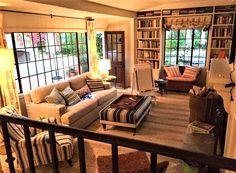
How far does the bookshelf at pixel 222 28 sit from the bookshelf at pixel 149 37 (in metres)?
1.69

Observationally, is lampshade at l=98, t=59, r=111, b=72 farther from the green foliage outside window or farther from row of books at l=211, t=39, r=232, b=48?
row of books at l=211, t=39, r=232, b=48

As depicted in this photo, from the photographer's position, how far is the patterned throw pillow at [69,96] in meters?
4.33

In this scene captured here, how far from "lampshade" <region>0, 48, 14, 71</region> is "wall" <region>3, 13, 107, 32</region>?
0.83m

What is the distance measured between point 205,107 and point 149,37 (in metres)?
4.50

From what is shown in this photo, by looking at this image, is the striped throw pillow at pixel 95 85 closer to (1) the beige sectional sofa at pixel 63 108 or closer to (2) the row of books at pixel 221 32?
(1) the beige sectional sofa at pixel 63 108

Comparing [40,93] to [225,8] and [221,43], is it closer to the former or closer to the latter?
[221,43]

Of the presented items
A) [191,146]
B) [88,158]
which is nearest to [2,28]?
[88,158]

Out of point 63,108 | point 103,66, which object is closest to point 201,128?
point 63,108

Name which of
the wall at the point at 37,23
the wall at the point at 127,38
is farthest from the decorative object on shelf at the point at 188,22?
the wall at the point at 37,23

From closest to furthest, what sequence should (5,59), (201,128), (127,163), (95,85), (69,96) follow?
(127,163)
(201,128)
(5,59)
(69,96)
(95,85)

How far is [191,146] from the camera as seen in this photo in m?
2.64

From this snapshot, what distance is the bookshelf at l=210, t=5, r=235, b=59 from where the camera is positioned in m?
5.85

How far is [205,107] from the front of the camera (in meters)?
3.02

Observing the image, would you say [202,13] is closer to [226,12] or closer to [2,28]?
[226,12]
